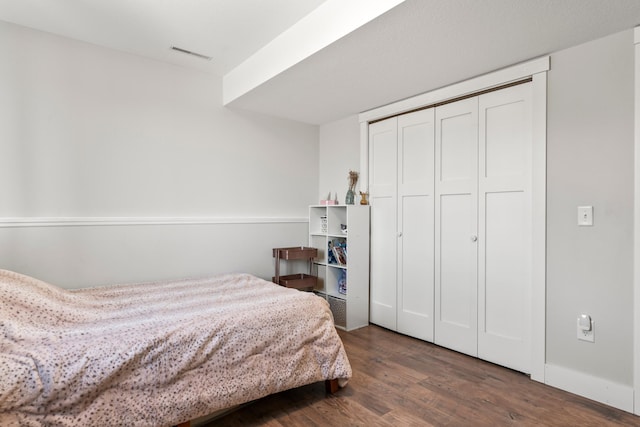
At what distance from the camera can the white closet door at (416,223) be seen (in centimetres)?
302

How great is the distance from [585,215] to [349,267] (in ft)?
6.19

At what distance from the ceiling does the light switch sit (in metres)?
1.03

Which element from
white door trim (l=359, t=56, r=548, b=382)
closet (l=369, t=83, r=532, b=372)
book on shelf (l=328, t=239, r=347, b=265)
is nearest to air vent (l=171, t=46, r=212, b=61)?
closet (l=369, t=83, r=532, b=372)

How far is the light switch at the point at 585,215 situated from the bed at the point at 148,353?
5.55ft

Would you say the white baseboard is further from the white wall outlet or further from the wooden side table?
the wooden side table

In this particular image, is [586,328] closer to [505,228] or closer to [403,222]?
[505,228]

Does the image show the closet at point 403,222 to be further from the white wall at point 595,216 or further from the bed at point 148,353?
the bed at point 148,353

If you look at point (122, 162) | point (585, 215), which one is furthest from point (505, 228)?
point (122, 162)

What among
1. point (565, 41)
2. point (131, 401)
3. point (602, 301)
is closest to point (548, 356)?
point (602, 301)

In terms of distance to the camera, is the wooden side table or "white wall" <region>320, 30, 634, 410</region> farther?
the wooden side table

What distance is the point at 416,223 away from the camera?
312 cm

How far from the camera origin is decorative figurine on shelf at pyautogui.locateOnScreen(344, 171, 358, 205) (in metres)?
3.55

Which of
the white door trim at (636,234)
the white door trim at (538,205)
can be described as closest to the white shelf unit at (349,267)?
the white door trim at (538,205)

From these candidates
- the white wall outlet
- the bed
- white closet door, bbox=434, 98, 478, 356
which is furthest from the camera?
white closet door, bbox=434, 98, 478, 356
